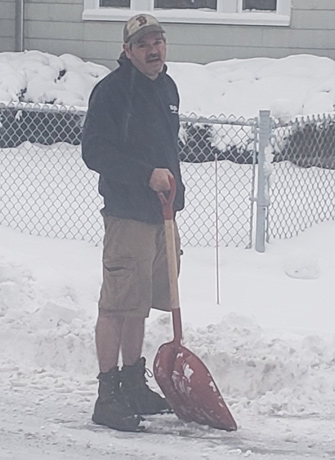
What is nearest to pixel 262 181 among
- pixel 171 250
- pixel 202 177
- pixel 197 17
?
pixel 202 177

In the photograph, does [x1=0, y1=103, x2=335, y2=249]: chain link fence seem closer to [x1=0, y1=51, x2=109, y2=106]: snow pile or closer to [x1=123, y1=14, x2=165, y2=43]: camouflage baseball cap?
[x1=0, y1=51, x2=109, y2=106]: snow pile

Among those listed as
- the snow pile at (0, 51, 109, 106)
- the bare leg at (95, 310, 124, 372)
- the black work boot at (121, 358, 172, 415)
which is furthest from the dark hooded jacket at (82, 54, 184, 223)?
the snow pile at (0, 51, 109, 106)

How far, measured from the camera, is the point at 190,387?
5.00 m

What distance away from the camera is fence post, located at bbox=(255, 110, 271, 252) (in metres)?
7.69

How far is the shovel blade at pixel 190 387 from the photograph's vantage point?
4992mm

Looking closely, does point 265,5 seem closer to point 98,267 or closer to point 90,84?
point 90,84

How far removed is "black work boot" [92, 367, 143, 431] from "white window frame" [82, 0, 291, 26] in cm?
835

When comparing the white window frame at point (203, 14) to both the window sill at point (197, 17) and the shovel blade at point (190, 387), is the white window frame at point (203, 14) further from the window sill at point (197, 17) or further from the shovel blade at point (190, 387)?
the shovel blade at point (190, 387)

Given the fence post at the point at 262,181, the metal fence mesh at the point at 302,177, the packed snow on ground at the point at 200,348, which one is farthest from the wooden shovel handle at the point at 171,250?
the metal fence mesh at the point at 302,177

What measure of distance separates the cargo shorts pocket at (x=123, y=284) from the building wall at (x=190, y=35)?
26.8ft

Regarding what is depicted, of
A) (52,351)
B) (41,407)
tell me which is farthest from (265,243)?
(41,407)

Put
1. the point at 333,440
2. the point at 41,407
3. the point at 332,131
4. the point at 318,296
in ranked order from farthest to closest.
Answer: the point at 332,131 → the point at 318,296 → the point at 41,407 → the point at 333,440

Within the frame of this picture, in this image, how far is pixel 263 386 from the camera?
555cm

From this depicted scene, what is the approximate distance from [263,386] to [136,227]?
3.60 feet
